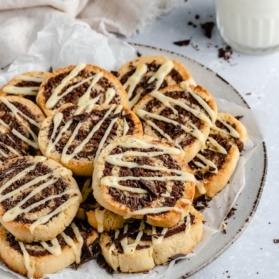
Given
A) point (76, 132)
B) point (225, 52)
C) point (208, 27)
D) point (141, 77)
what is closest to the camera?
point (76, 132)

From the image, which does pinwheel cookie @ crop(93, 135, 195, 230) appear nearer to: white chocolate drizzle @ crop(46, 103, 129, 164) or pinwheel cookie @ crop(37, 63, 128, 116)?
white chocolate drizzle @ crop(46, 103, 129, 164)

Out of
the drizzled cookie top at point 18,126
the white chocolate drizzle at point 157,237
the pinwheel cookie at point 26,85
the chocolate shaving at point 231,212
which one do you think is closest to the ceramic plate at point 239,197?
the chocolate shaving at point 231,212

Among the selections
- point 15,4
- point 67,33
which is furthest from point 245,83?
point 15,4

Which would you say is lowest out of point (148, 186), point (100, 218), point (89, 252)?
point (89, 252)

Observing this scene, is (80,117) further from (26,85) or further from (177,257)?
(177,257)

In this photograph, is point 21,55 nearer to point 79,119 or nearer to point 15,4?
point 15,4

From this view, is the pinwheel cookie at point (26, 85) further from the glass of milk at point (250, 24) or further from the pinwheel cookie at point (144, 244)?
the glass of milk at point (250, 24)

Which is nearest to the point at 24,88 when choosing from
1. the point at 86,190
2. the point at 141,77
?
the point at 141,77

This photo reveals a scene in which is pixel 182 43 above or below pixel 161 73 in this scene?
below
